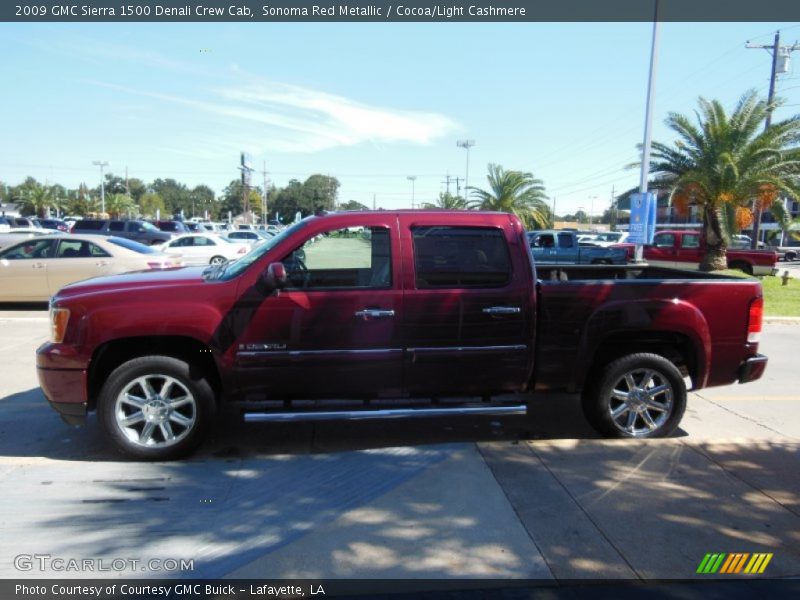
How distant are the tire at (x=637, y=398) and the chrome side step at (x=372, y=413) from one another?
27.0 inches

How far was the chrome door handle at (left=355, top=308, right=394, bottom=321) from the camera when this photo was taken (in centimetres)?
426

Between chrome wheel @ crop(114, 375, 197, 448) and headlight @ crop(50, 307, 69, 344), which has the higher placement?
headlight @ crop(50, 307, 69, 344)

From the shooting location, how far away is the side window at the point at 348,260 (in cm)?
438

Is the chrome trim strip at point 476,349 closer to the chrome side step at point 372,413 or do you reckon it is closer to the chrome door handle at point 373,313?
the chrome door handle at point 373,313

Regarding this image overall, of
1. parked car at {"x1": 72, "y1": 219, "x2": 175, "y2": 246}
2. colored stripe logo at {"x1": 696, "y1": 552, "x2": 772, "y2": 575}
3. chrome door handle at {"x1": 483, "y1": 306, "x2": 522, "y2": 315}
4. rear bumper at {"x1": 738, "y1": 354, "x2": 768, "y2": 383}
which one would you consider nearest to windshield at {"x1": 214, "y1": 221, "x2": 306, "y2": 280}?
chrome door handle at {"x1": 483, "y1": 306, "x2": 522, "y2": 315}

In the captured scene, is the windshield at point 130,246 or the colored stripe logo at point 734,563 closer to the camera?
the colored stripe logo at point 734,563

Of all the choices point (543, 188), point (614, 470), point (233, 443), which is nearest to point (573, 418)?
point (614, 470)

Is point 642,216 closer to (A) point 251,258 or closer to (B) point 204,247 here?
(A) point 251,258

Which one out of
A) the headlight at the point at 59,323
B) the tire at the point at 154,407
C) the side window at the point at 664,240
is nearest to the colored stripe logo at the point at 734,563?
the tire at the point at 154,407

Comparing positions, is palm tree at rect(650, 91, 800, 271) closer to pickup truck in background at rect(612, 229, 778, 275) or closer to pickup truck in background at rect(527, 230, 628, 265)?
pickup truck in background at rect(612, 229, 778, 275)

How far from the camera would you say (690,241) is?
21.6m

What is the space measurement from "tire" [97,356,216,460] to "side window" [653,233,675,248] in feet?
70.1

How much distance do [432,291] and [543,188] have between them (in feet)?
131

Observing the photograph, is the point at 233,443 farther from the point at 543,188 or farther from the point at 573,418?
the point at 543,188
